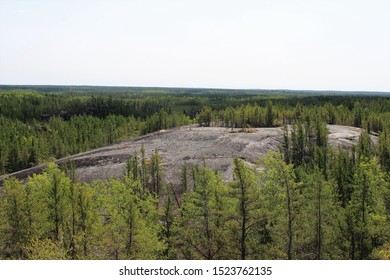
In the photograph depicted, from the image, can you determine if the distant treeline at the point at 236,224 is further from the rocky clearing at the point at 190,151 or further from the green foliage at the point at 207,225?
the rocky clearing at the point at 190,151

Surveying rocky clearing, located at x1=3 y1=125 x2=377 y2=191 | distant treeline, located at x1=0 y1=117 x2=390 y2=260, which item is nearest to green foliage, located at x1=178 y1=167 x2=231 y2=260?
distant treeline, located at x1=0 y1=117 x2=390 y2=260

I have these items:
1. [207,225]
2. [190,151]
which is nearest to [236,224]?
[207,225]

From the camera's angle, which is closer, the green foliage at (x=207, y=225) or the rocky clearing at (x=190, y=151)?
the green foliage at (x=207, y=225)

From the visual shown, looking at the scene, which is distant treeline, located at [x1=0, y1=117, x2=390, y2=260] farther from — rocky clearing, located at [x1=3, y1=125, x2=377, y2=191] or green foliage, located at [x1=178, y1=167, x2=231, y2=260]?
rocky clearing, located at [x1=3, y1=125, x2=377, y2=191]

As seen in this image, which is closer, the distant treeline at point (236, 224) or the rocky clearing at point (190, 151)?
the distant treeline at point (236, 224)

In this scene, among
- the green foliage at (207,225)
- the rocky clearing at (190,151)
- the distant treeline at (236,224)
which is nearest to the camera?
the distant treeline at (236,224)

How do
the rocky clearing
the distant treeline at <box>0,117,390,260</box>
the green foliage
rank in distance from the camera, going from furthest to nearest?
the rocky clearing
the green foliage
the distant treeline at <box>0,117,390,260</box>

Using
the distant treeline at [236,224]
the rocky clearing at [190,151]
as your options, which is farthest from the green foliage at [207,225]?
the rocky clearing at [190,151]

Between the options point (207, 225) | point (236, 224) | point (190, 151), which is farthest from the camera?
point (190, 151)

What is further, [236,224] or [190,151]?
[190,151]

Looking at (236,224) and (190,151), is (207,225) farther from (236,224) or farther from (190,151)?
(190,151)

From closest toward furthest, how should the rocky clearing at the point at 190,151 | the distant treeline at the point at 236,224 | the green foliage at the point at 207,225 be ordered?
the distant treeline at the point at 236,224 → the green foliage at the point at 207,225 → the rocky clearing at the point at 190,151
